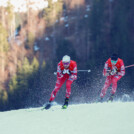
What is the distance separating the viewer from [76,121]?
7.14m

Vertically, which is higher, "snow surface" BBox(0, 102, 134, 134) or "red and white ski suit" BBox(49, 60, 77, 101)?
"red and white ski suit" BBox(49, 60, 77, 101)

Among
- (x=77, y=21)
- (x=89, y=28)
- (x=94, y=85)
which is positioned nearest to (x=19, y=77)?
(x=94, y=85)

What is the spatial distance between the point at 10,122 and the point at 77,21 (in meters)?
48.1

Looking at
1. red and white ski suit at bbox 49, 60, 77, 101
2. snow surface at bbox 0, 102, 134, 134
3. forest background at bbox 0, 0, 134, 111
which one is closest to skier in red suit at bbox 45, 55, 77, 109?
red and white ski suit at bbox 49, 60, 77, 101

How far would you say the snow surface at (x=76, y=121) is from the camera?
21.4 feet

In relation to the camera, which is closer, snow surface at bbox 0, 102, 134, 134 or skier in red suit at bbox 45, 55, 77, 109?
snow surface at bbox 0, 102, 134, 134

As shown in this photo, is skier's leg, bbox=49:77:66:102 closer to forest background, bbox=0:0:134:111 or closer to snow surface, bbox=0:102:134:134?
snow surface, bbox=0:102:134:134

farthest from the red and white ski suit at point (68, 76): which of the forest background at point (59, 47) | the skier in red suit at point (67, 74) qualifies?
the forest background at point (59, 47)

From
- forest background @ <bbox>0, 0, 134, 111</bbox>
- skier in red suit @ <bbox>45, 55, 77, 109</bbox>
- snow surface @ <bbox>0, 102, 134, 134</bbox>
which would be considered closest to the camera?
snow surface @ <bbox>0, 102, 134, 134</bbox>

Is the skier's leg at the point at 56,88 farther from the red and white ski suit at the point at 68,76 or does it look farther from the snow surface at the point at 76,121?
the snow surface at the point at 76,121

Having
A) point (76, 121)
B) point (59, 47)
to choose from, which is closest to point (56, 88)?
point (76, 121)

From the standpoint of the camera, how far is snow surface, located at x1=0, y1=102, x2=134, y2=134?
6.52 m

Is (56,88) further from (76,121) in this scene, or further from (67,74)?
(76,121)

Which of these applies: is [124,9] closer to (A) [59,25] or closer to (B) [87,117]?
(A) [59,25]
